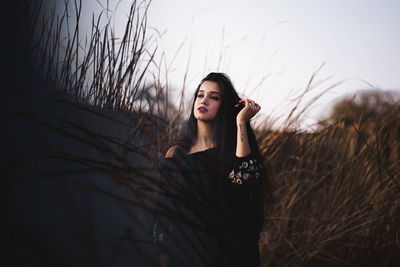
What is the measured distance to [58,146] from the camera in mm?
503

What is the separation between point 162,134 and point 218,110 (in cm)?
18

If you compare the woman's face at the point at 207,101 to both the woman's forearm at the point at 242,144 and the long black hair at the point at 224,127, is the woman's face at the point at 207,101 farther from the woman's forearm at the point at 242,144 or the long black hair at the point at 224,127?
the woman's forearm at the point at 242,144

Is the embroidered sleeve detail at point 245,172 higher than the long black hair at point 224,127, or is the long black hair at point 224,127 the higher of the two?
the long black hair at point 224,127

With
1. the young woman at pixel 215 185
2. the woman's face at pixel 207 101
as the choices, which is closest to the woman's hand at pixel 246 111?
the young woman at pixel 215 185

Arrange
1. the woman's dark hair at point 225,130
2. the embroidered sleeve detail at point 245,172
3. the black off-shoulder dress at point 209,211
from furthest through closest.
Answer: the woman's dark hair at point 225,130 < the embroidered sleeve detail at point 245,172 < the black off-shoulder dress at point 209,211

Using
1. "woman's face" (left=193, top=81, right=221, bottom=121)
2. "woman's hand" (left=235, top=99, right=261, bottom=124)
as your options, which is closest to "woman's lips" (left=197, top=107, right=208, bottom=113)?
"woman's face" (left=193, top=81, right=221, bottom=121)

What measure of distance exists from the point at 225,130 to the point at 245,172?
0.56 ft

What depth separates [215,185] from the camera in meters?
0.73

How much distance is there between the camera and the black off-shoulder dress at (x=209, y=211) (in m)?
0.65

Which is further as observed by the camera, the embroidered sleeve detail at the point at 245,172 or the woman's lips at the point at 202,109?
the woman's lips at the point at 202,109

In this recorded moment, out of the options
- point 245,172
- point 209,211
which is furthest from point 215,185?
point 245,172

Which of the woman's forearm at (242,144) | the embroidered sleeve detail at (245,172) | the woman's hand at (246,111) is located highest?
the woman's hand at (246,111)

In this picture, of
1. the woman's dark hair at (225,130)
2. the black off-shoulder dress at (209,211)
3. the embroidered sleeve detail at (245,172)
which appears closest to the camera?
the black off-shoulder dress at (209,211)

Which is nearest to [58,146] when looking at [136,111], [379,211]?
[136,111]
